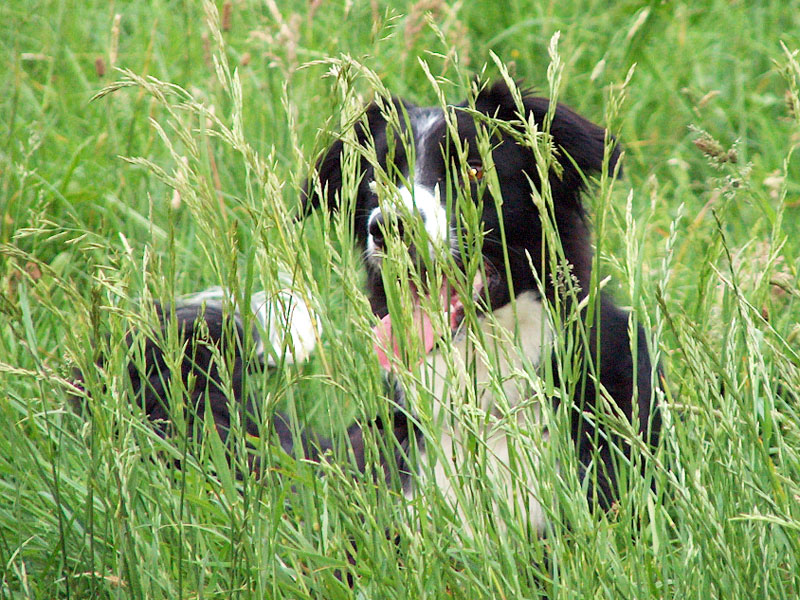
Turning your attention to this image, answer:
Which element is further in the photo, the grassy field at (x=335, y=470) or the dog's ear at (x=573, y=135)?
the dog's ear at (x=573, y=135)

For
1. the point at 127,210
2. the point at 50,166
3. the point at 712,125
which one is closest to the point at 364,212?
the point at 127,210

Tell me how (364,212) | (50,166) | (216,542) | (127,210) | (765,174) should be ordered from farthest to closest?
(765,174)
(50,166)
(127,210)
(364,212)
(216,542)

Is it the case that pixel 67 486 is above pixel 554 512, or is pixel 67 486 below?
below

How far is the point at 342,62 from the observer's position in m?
1.20

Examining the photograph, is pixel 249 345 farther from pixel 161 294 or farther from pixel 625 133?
pixel 625 133

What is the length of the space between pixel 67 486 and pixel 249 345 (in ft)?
2.09

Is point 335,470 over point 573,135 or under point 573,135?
under

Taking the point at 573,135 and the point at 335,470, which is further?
the point at 573,135

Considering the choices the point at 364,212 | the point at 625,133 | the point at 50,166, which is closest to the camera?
the point at 364,212

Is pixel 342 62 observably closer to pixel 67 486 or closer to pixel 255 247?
pixel 255 247

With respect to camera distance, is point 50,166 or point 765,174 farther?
point 765,174

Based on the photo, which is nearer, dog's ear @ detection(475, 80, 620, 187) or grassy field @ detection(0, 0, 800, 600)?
grassy field @ detection(0, 0, 800, 600)

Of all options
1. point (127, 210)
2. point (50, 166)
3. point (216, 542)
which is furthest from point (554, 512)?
point (50, 166)

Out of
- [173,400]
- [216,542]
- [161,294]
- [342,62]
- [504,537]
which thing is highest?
[342,62]
